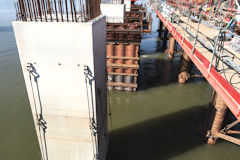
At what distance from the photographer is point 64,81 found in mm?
6266

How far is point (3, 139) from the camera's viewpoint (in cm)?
1173

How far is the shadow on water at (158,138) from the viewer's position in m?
10.9

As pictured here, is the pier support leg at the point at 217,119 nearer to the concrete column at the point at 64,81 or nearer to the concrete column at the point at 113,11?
the concrete column at the point at 64,81

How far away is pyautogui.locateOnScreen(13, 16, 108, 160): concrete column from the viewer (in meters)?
5.61

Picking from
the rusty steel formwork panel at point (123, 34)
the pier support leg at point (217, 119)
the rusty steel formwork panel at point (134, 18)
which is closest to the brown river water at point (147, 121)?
the pier support leg at point (217, 119)

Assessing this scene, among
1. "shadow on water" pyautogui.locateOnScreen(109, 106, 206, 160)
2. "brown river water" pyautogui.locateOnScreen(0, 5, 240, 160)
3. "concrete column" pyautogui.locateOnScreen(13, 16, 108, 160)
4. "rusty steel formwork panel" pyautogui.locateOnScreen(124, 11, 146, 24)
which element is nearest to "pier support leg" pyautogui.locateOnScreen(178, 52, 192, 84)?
"brown river water" pyautogui.locateOnScreen(0, 5, 240, 160)

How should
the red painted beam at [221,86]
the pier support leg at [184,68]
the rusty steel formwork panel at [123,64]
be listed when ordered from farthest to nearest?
the pier support leg at [184,68], the rusty steel formwork panel at [123,64], the red painted beam at [221,86]

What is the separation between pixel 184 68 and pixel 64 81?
13.9 meters

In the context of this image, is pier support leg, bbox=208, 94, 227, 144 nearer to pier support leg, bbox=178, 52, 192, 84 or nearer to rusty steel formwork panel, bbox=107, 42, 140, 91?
rusty steel formwork panel, bbox=107, 42, 140, 91

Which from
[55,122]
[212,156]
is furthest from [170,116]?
[55,122]

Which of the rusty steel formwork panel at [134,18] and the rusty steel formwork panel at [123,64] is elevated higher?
the rusty steel formwork panel at [134,18]

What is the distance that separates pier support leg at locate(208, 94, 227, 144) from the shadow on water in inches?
30.9

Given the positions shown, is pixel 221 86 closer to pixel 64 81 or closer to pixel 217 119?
pixel 64 81

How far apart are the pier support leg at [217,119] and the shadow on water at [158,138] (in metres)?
0.78
